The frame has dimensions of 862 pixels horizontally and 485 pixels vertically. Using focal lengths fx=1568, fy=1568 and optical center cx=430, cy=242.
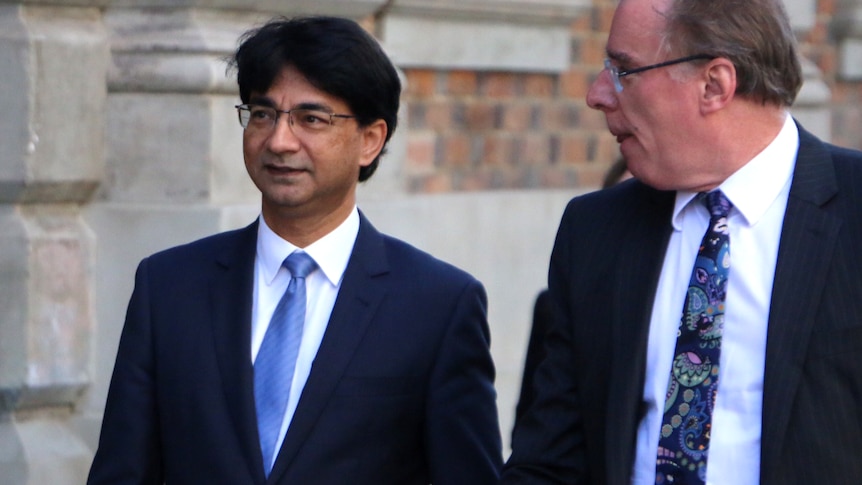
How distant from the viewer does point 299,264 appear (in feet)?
11.1

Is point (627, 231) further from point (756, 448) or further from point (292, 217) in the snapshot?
point (292, 217)

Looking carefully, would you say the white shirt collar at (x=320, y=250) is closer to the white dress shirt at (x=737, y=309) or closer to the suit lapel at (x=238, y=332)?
the suit lapel at (x=238, y=332)

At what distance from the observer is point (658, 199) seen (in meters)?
3.15

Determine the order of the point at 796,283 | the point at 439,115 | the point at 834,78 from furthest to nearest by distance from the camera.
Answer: the point at 834,78 → the point at 439,115 → the point at 796,283

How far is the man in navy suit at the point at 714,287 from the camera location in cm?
279

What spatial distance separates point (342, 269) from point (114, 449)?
0.62m

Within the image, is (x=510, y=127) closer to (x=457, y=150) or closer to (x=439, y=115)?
(x=457, y=150)

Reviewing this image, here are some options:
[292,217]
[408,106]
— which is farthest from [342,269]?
[408,106]

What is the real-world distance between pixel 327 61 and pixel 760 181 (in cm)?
100

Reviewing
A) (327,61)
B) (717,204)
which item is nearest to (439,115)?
(327,61)

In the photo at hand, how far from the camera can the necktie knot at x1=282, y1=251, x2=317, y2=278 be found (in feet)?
11.1

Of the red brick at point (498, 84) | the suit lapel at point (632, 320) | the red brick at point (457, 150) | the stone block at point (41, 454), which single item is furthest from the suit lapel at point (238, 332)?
the red brick at point (498, 84)

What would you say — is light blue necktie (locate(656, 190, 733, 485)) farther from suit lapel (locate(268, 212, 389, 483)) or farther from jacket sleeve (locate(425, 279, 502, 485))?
suit lapel (locate(268, 212, 389, 483))

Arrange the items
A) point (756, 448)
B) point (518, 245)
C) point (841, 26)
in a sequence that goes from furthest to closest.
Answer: point (841, 26), point (518, 245), point (756, 448)
